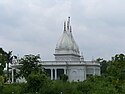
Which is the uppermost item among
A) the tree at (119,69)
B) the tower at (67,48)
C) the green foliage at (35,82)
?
the tower at (67,48)

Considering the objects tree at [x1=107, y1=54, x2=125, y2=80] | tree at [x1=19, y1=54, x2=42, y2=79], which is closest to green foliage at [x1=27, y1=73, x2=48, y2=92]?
tree at [x1=107, y1=54, x2=125, y2=80]

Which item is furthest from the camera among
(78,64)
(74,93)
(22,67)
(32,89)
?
(78,64)

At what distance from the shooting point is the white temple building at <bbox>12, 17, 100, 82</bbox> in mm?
81375

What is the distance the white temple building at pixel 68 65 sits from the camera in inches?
3204

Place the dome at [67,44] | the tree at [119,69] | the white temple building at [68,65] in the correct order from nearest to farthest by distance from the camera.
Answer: the tree at [119,69]
the white temple building at [68,65]
the dome at [67,44]

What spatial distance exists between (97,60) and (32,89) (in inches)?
1871

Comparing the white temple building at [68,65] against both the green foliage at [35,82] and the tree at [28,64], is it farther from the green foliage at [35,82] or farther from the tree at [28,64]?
the green foliage at [35,82]

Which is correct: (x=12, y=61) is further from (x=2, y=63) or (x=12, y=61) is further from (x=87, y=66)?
(x=2, y=63)

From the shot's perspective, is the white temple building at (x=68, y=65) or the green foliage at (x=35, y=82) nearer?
the green foliage at (x=35, y=82)

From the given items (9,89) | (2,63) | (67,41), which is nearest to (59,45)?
(67,41)

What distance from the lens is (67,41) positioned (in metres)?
87.2

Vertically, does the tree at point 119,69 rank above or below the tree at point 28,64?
below

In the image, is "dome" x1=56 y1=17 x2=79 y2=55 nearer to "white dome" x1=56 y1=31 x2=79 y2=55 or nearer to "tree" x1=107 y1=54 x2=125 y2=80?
"white dome" x1=56 y1=31 x2=79 y2=55

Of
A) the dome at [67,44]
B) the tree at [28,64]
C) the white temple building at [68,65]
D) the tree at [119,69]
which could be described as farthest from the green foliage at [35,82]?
the dome at [67,44]
